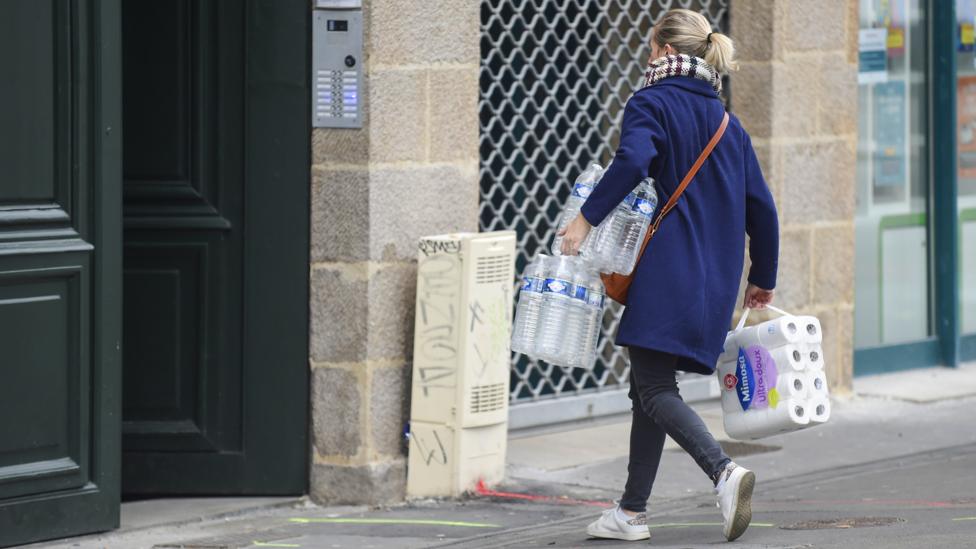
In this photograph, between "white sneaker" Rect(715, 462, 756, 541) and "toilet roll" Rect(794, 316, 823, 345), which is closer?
"white sneaker" Rect(715, 462, 756, 541)

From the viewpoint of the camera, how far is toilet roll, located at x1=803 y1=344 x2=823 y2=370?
579cm

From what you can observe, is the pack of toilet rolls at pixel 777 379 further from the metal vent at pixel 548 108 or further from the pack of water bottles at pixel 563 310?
the metal vent at pixel 548 108

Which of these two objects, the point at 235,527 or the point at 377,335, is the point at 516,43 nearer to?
the point at 377,335

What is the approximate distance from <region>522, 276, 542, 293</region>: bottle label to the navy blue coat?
0.33m

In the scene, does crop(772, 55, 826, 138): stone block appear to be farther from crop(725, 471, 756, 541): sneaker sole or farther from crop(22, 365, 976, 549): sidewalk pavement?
crop(725, 471, 756, 541): sneaker sole

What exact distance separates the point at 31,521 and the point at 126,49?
196 cm

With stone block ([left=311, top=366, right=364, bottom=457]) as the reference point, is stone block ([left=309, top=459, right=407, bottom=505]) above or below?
below

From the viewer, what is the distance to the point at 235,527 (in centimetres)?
659

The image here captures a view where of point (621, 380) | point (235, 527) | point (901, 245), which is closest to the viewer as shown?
point (235, 527)

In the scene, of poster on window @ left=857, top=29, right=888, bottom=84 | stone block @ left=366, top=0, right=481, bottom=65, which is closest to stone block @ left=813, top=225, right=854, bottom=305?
poster on window @ left=857, top=29, right=888, bottom=84

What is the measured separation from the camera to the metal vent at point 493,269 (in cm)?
682

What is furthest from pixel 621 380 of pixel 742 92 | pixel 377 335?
pixel 377 335

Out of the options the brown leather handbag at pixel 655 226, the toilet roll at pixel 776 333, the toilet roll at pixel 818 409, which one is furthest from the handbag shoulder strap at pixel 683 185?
the toilet roll at pixel 818 409

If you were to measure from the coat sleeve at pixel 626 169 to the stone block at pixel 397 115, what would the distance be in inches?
57.4
